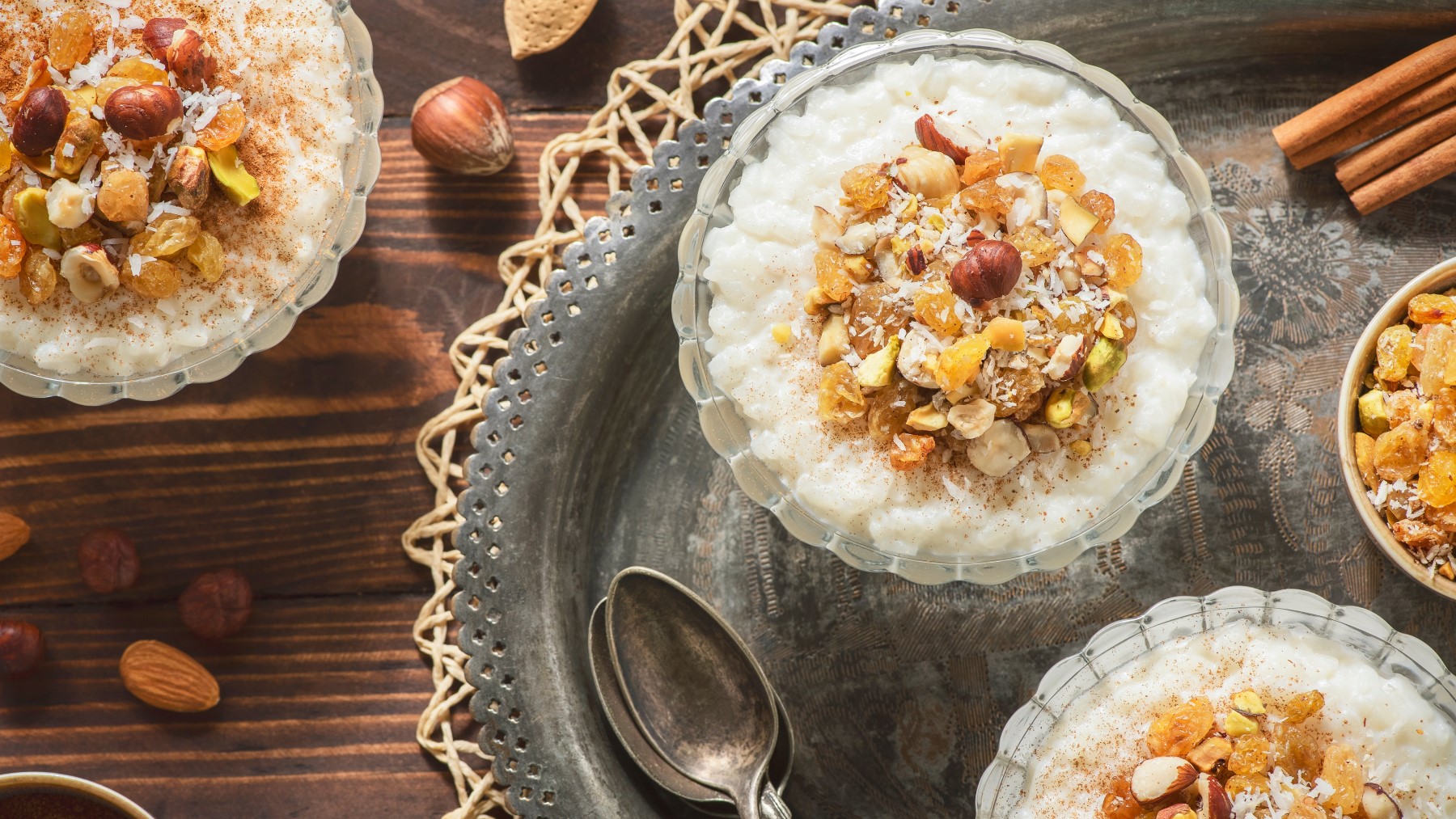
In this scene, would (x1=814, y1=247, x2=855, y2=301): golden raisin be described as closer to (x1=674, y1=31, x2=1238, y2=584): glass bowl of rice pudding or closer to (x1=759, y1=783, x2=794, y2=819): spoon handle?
(x1=674, y1=31, x2=1238, y2=584): glass bowl of rice pudding

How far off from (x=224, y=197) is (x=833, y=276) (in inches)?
51.2

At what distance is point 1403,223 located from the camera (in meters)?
2.38

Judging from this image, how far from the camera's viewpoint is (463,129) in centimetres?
243

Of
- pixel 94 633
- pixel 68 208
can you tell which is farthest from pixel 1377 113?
pixel 94 633

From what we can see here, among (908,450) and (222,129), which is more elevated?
(222,129)

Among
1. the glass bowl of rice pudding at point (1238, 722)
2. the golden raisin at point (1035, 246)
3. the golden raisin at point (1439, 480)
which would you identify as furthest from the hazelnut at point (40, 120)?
the golden raisin at point (1439, 480)

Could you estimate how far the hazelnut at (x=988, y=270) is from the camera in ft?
6.23

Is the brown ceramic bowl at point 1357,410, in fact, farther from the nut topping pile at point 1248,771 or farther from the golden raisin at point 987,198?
the golden raisin at point 987,198

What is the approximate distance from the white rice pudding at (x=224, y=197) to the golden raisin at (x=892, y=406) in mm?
1252

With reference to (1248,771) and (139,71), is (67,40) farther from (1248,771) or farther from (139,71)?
(1248,771)

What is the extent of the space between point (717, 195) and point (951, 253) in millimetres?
530

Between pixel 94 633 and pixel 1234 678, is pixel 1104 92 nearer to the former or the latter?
pixel 1234 678

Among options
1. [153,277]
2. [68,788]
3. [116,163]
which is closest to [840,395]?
[153,277]

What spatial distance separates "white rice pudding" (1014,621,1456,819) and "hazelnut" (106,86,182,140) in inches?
85.6
